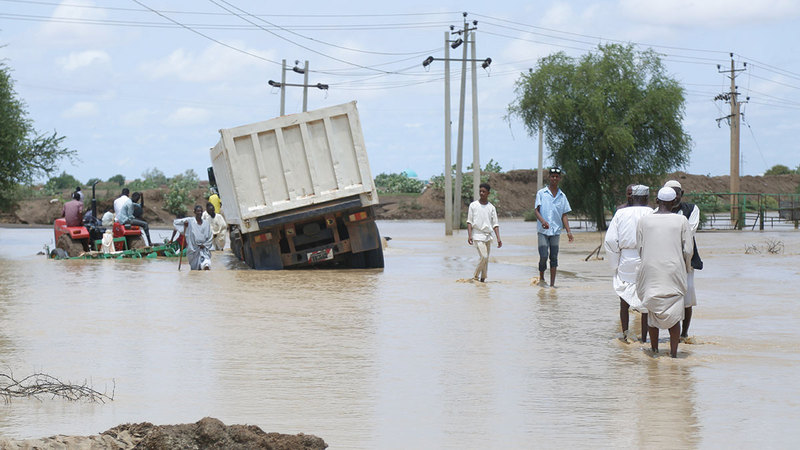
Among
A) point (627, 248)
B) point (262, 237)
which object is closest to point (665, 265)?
point (627, 248)

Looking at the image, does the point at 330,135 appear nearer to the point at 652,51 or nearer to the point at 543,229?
the point at 543,229

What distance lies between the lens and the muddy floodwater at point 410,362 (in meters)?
6.82

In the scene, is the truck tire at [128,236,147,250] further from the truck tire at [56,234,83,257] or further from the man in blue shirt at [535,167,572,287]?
the man in blue shirt at [535,167,572,287]

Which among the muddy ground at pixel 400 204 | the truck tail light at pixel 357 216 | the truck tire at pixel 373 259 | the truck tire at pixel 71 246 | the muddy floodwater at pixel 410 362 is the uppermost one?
the muddy ground at pixel 400 204

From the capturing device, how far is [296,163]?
19.9m

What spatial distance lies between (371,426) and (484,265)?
35.9ft

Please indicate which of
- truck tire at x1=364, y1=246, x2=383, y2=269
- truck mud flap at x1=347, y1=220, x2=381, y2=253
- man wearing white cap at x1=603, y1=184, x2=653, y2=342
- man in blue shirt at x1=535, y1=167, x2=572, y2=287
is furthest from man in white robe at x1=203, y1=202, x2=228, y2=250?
man wearing white cap at x1=603, y1=184, x2=653, y2=342

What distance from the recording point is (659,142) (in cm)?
4462

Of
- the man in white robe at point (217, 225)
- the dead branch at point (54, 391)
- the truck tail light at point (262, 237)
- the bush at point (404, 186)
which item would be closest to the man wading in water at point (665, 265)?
the dead branch at point (54, 391)

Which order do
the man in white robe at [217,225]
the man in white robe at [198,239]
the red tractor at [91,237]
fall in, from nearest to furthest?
the man in white robe at [198,239] < the red tractor at [91,237] < the man in white robe at [217,225]

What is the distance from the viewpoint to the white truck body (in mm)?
19656

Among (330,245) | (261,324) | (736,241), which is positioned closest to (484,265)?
(330,245)

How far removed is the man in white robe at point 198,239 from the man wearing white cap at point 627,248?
37.2 ft

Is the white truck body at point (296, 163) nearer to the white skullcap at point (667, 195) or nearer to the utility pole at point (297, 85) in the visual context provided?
the white skullcap at point (667, 195)
